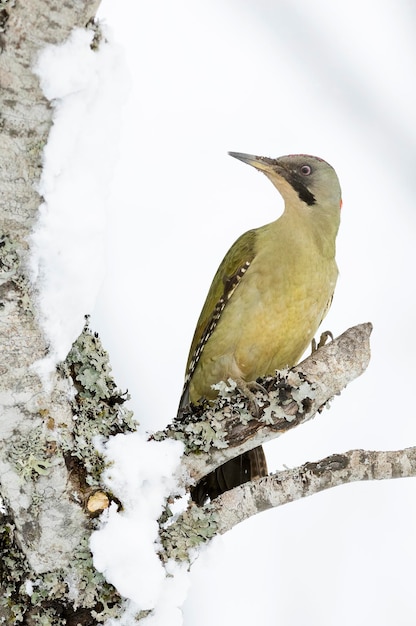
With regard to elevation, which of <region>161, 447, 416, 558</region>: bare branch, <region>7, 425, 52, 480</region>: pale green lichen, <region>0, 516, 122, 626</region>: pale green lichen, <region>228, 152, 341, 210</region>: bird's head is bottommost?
<region>0, 516, 122, 626</region>: pale green lichen

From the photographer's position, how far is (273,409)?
2410mm

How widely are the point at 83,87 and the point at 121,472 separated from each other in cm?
100

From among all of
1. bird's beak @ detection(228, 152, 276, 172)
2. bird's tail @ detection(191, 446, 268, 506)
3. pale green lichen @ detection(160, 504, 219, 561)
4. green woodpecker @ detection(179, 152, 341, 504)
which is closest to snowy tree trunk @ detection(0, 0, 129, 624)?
pale green lichen @ detection(160, 504, 219, 561)

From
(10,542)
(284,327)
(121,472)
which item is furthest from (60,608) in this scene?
(284,327)

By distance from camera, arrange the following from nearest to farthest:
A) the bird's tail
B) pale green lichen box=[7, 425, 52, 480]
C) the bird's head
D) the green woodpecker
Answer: pale green lichen box=[7, 425, 52, 480] → the bird's tail → the green woodpecker → the bird's head

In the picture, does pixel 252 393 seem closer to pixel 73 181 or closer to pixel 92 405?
pixel 92 405

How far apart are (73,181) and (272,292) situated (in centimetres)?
157

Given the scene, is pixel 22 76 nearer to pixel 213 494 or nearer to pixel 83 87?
pixel 83 87

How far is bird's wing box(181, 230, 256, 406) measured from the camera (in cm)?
341

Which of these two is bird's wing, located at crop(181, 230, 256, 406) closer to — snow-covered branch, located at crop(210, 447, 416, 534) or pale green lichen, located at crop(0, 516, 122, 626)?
snow-covered branch, located at crop(210, 447, 416, 534)

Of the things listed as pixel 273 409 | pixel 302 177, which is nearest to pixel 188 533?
pixel 273 409

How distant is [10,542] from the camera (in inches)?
88.7

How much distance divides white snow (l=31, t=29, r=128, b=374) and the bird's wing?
1360 mm

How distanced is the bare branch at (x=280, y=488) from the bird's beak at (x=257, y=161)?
5.11ft
